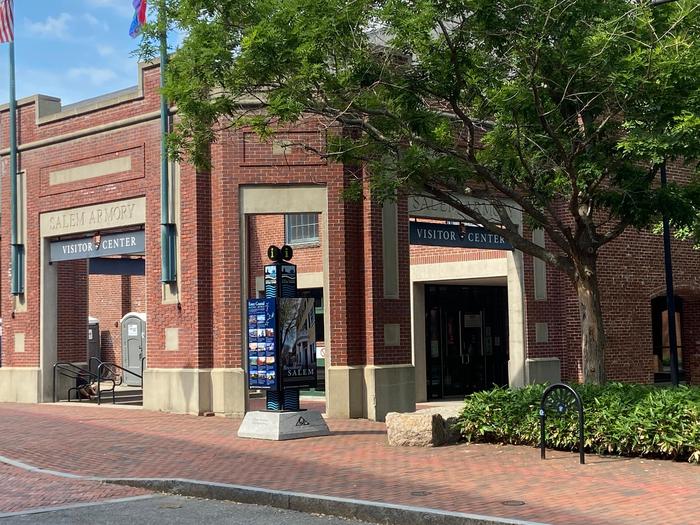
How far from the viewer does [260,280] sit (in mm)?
27547

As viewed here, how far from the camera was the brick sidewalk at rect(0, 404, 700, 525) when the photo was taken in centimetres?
900

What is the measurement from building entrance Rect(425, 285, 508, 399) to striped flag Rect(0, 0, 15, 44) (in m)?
12.1

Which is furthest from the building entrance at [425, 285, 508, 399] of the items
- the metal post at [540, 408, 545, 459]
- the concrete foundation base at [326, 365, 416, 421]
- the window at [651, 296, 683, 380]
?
the metal post at [540, 408, 545, 459]

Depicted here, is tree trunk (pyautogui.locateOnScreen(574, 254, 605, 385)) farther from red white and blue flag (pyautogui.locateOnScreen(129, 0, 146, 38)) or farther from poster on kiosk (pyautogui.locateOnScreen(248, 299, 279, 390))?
red white and blue flag (pyautogui.locateOnScreen(129, 0, 146, 38))

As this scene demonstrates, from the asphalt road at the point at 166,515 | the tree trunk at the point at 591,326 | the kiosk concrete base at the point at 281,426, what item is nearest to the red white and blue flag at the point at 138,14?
the kiosk concrete base at the point at 281,426

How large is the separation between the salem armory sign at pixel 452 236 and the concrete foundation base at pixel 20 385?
9.52 meters

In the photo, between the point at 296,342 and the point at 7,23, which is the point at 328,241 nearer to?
the point at 296,342

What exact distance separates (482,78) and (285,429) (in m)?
6.03

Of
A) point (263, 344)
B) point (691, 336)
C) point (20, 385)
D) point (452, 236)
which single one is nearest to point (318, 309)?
point (452, 236)

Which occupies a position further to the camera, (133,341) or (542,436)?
(133,341)

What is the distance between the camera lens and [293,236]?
2775 centimetres

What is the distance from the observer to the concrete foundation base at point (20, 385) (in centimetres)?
2216

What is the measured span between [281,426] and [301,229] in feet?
44.0

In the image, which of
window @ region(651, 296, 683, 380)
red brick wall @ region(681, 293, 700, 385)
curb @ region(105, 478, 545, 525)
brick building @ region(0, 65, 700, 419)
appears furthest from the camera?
red brick wall @ region(681, 293, 700, 385)
